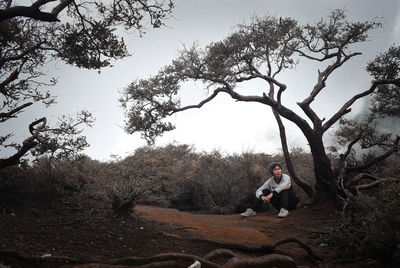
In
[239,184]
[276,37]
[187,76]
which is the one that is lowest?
[239,184]

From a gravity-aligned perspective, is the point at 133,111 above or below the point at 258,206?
above

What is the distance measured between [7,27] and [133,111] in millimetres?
4846

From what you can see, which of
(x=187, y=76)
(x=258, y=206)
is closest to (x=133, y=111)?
(x=187, y=76)

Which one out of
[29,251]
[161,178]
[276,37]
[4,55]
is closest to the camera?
[29,251]

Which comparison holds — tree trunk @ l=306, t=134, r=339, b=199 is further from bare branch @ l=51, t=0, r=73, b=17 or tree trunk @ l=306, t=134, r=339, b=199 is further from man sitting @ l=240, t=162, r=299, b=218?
bare branch @ l=51, t=0, r=73, b=17

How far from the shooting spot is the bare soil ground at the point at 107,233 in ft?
12.8

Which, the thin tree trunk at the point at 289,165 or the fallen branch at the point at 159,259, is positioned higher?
the thin tree trunk at the point at 289,165

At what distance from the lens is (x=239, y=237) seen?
585 centimetres

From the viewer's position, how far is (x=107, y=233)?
525 cm

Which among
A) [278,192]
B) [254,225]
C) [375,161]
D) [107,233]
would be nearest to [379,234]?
[254,225]

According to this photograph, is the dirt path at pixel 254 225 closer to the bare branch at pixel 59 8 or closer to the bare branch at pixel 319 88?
the bare branch at pixel 319 88

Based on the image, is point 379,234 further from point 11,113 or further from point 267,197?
point 11,113

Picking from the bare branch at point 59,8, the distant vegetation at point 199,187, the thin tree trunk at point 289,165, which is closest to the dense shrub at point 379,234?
the distant vegetation at point 199,187

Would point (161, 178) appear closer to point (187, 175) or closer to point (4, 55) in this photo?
point (187, 175)
